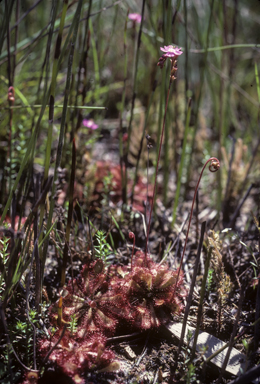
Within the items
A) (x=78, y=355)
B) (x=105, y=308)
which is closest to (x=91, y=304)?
(x=105, y=308)

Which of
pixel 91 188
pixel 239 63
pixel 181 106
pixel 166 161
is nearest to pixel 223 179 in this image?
pixel 166 161

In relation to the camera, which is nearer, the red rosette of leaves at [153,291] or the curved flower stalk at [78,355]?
the curved flower stalk at [78,355]

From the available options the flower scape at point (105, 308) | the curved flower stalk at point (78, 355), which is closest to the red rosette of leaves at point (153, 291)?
the flower scape at point (105, 308)

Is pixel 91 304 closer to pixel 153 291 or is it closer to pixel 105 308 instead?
pixel 105 308

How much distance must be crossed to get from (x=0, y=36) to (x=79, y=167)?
739 mm

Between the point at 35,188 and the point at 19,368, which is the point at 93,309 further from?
the point at 35,188

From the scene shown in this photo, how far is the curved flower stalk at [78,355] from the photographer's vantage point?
2.78ft

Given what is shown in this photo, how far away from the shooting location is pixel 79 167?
1661mm

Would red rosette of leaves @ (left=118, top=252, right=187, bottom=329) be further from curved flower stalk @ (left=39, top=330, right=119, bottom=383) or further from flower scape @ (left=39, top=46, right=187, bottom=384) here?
curved flower stalk @ (left=39, top=330, right=119, bottom=383)

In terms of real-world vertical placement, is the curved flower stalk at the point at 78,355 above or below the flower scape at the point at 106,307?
below

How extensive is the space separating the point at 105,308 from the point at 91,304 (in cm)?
5

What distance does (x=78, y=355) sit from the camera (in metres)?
0.87

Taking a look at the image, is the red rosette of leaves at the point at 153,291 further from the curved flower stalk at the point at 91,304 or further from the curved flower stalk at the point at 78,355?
the curved flower stalk at the point at 78,355

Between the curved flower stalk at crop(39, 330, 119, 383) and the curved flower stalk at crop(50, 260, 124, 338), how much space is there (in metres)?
0.04
